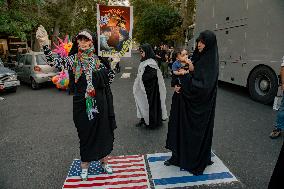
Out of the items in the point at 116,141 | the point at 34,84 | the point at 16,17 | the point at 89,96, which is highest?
the point at 16,17

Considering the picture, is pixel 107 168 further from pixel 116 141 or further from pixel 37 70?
pixel 37 70

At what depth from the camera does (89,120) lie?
13.9 ft

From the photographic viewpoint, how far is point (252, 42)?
9.52 meters

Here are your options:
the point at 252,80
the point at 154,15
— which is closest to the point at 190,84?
the point at 252,80

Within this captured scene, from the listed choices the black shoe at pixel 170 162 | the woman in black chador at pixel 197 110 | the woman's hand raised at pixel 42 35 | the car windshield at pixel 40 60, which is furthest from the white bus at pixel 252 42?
the car windshield at pixel 40 60

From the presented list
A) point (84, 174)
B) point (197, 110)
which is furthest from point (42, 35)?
point (197, 110)

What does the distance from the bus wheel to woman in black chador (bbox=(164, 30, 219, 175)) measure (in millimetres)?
5291

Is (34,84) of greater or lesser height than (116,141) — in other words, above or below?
above

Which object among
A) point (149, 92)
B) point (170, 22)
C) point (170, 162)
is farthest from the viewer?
point (170, 22)

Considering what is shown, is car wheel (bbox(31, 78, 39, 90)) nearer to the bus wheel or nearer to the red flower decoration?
the bus wheel

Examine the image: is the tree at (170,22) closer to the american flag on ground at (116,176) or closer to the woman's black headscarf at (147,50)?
the woman's black headscarf at (147,50)

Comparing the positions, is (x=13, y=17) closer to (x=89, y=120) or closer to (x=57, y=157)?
(x=57, y=157)

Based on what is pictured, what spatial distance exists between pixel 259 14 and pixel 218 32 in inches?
106

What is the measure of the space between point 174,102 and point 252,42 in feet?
20.3
